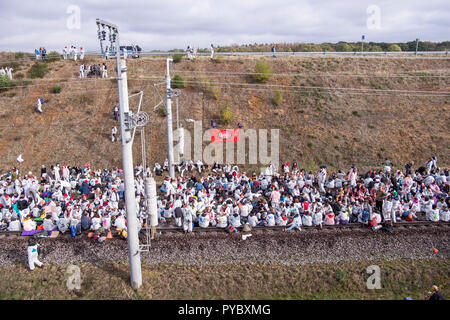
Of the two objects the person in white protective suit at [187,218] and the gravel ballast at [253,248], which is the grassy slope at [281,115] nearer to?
the gravel ballast at [253,248]

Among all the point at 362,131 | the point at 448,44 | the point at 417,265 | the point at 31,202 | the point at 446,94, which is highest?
the point at 448,44

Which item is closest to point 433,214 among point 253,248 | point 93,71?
point 253,248

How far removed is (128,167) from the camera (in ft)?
30.7

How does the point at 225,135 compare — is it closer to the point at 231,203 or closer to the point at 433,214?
the point at 231,203

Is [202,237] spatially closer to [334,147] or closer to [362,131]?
[334,147]

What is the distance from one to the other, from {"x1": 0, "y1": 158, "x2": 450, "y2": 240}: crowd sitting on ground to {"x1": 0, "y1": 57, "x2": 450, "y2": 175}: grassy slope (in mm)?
6350

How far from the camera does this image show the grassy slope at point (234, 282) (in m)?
10.1

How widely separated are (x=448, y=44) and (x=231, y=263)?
191 ft

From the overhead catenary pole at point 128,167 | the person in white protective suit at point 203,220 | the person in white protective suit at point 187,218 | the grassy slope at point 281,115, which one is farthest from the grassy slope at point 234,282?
the grassy slope at point 281,115

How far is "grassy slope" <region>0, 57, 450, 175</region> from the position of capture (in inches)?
975

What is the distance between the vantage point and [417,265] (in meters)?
11.4

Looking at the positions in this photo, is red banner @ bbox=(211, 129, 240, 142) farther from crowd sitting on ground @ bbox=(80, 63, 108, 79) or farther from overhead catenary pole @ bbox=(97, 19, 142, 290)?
overhead catenary pole @ bbox=(97, 19, 142, 290)
